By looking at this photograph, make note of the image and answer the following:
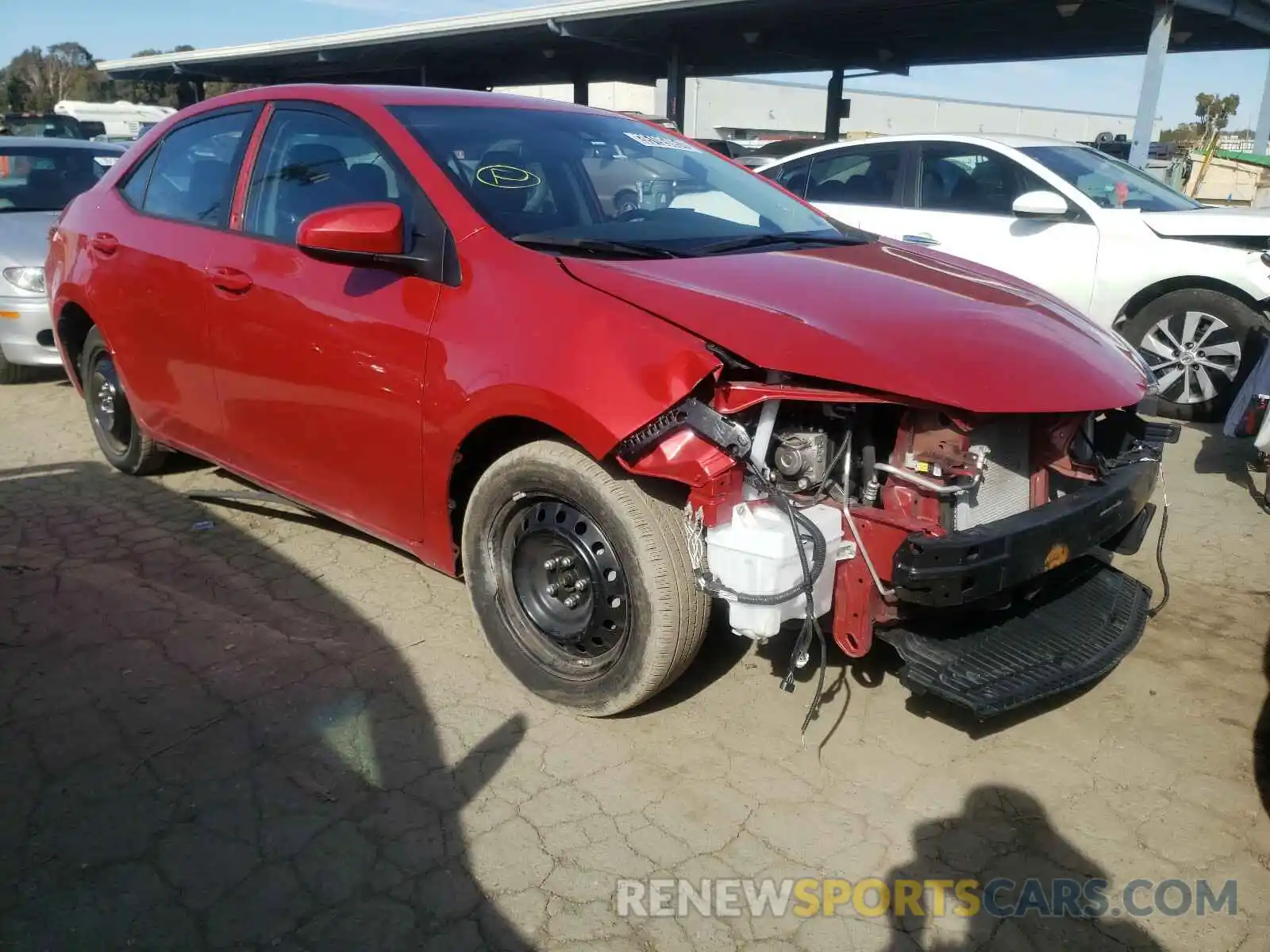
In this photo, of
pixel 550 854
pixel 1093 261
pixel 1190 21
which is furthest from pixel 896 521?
pixel 1190 21

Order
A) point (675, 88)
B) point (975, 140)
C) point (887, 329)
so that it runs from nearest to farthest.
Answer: point (887, 329), point (975, 140), point (675, 88)

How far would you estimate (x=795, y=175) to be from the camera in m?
7.72

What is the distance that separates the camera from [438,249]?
2986 millimetres

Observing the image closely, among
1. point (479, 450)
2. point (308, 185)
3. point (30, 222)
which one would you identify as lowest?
point (479, 450)

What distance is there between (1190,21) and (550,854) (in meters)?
15.2

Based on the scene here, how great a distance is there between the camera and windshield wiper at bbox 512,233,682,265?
116 inches

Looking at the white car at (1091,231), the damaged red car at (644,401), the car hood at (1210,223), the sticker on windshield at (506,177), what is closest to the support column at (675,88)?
the white car at (1091,231)

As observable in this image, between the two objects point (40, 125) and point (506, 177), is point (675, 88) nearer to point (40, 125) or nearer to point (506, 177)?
point (506, 177)

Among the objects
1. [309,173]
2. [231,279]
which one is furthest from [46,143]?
[309,173]

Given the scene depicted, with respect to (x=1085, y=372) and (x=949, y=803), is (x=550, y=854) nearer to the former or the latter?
(x=949, y=803)

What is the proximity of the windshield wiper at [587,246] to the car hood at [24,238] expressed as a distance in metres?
4.79

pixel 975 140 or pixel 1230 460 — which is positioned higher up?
pixel 975 140

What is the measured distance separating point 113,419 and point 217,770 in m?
2.93

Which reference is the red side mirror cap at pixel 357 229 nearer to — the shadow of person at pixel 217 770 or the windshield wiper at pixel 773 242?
the windshield wiper at pixel 773 242
